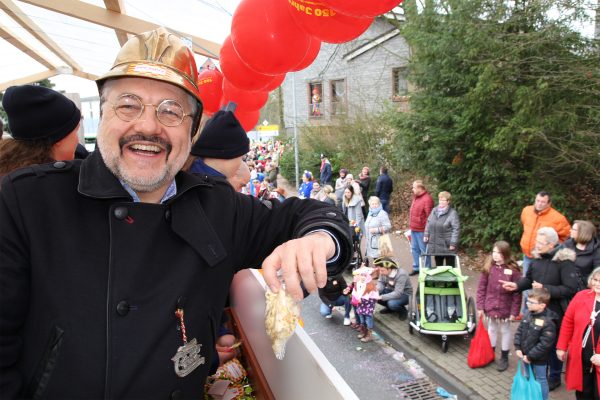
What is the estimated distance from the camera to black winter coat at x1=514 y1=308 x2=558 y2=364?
13.6ft

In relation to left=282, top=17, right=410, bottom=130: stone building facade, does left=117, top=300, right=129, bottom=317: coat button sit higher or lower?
lower

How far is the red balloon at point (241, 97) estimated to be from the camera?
5.22 m

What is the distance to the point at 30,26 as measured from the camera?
20.5ft

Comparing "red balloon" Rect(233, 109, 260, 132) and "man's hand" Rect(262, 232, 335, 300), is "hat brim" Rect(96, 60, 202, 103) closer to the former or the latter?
"man's hand" Rect(262, 232, 335, 300)

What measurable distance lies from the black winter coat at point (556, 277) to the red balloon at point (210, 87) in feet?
14.8

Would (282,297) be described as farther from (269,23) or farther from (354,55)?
(354,55)

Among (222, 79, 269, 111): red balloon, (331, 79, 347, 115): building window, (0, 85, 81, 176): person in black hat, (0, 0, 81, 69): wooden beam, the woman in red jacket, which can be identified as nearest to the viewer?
(0, 85, 81, 176): person in black hat

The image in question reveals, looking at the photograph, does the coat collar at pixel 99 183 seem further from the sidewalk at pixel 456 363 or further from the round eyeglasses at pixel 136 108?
the sidewalk at pixel 456 363

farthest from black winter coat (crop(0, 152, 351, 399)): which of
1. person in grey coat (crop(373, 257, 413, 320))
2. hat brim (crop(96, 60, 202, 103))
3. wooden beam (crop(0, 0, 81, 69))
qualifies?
wooden beam (crop(0, 0, 81, 69))

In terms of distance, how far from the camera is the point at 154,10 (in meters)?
6.00

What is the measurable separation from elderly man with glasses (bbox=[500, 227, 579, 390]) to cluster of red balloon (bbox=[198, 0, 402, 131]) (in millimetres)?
3436

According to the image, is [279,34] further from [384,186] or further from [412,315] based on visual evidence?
[384,186]

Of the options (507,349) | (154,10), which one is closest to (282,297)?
(507,349)

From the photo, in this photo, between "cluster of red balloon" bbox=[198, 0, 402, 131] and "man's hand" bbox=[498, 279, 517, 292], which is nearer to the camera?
"cluster of red balloon" bbox=[198, 0, 402, 131]
